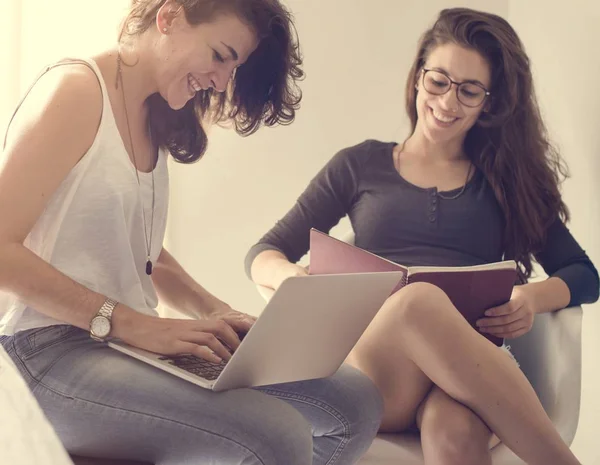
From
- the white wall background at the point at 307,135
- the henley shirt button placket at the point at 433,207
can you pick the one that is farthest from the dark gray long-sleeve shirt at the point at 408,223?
the white wall background at the point at 307,135

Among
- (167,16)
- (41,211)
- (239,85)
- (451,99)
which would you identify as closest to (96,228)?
(41,211)

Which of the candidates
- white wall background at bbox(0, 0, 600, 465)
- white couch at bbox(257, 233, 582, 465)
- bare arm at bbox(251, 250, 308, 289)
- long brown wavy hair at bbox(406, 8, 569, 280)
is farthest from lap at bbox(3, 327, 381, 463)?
white wall background at bbox(0, 0, 600, 465)

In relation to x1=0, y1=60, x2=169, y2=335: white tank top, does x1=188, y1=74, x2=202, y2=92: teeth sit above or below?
above

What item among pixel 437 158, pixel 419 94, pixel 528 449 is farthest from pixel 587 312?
pixel 528 449

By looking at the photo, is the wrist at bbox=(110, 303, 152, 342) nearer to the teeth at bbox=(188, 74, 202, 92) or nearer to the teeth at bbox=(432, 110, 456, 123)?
the teeth at bbox=(188, 74, 202, 92)

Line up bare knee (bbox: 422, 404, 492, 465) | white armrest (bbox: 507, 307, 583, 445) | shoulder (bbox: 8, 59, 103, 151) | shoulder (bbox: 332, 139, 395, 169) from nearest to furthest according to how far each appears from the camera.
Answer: shoulder (bbox: 8, 59, 103, 151), bare knee (bbox: 422, 404, 492, 465), white armrest (bbox: 507, 307, 583, 445), shoulder (bbox: 332, 139, 395, 169)

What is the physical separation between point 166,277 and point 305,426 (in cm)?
45

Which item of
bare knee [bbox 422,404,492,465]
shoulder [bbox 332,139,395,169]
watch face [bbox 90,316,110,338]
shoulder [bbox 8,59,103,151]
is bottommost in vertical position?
bare knee [bbox 422,404,492,465]

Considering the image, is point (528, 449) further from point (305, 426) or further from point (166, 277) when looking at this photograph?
point (166, 277)

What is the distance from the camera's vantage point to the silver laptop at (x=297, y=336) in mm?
929

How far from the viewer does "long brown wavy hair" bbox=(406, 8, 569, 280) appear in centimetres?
167

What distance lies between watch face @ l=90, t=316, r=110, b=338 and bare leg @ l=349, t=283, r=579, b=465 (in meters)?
0.44

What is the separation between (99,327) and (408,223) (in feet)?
2.66

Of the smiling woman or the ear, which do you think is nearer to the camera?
the smiling woman
